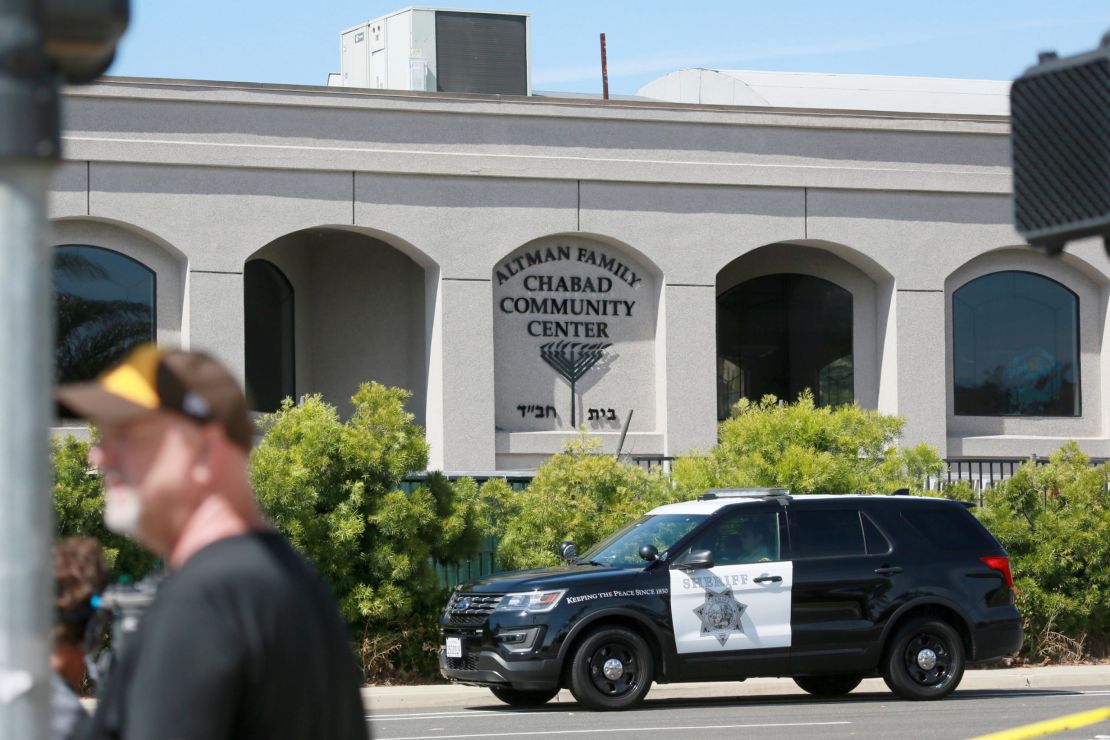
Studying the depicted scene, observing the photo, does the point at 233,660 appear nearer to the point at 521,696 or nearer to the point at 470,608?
the point at 470,608

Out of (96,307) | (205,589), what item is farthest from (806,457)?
(205,589)

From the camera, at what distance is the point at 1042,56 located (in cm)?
439

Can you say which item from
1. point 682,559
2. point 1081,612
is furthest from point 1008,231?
point 682,559

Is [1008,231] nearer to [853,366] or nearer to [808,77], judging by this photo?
[853,366]

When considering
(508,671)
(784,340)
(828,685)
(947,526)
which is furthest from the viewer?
(784,340)

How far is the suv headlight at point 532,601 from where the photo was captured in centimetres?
1482

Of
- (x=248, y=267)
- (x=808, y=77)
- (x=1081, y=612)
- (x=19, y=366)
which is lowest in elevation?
(x=1081, y=612)

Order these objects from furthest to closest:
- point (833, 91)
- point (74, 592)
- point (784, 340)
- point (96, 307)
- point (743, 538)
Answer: point (833, 91)
point (784, 340)
point (96, 307)
point (743, 538)
point (74, 592)

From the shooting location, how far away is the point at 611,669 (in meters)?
14.9

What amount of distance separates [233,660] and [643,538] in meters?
13.2

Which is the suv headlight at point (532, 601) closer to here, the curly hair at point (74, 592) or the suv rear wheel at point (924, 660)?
the suv rear wheel at point (924, 660)

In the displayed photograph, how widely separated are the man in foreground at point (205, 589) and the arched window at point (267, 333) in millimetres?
23598

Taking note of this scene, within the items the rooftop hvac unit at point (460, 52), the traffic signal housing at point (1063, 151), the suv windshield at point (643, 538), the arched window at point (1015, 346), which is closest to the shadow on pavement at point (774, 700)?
the suv windshield at point (643, 538)

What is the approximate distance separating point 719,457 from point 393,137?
28.9ft
